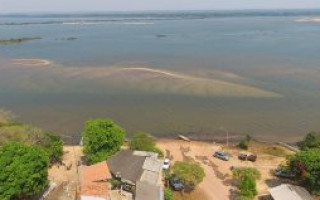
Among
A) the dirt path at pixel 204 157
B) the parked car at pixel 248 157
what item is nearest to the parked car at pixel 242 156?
the parked car at pixel 248 157

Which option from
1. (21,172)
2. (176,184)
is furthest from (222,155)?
(21,172)

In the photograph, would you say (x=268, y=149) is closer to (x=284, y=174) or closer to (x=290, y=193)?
(x=284, y=174)

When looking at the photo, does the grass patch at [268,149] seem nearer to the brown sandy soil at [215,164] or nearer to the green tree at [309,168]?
the brown sandy soil at [215,164]

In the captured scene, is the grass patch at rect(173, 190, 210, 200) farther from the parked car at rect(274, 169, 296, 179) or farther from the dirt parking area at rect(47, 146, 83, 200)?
the dirt parking area at rect(47, 146, 83, 200)

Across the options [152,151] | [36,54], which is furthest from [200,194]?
[36,54]

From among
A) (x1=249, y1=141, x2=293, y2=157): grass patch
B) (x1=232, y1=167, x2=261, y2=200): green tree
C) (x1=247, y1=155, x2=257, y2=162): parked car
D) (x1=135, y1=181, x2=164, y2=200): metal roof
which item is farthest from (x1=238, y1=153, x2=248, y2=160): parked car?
(x1=135, y1=181, x2=164, y2=200): metal roof

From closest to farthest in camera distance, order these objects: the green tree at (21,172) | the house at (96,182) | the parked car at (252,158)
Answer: the green tree at (21,172) → the house at (96,182) → the parked car at (252,158)

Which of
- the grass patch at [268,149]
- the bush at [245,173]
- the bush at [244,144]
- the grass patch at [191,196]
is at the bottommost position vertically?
the grass patch at [191,196]
